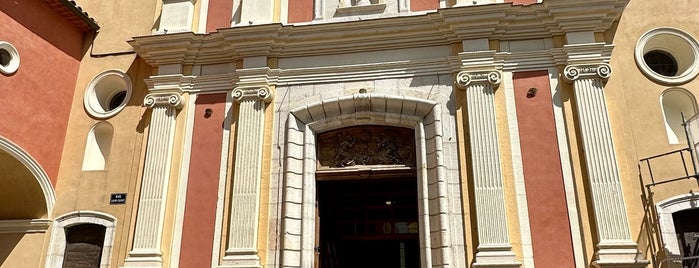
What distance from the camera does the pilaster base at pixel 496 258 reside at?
24.7 feet

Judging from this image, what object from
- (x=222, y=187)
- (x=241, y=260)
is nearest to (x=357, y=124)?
(x=222, y=187)

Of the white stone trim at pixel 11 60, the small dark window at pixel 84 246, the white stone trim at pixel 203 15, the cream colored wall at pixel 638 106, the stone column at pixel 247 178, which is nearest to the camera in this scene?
the cream colored wall at pixel 638 106

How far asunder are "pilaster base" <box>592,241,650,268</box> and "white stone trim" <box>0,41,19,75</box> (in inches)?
371

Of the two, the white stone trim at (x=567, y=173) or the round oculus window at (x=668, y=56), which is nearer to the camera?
the white stone trim at (x=567, y=173)

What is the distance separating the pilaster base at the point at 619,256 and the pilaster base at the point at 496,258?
1.10 m

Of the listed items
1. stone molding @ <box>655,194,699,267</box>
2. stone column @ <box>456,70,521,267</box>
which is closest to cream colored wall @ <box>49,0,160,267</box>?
stone column @ <box>456,70,521,267</box>

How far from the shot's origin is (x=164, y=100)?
31.1ft

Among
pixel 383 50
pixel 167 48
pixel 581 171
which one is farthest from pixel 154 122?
pixel 581 171

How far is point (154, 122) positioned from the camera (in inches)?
371

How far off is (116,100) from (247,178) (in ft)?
11.7

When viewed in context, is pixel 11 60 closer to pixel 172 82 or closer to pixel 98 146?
pixel 98 146

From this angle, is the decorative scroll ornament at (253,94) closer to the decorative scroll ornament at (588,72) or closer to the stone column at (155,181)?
the stone column at (155,181)

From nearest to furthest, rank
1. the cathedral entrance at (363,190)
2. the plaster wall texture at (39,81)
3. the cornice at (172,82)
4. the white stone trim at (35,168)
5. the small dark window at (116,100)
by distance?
the white stone trim at (35,168), the plaster wall texture at (39,81), the cathedral entrance at (363,190), the cornice at (172,82), the small dark window at (116,100)

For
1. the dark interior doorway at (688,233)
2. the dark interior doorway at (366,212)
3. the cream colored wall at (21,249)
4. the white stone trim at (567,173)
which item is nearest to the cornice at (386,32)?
the white stone trim at (567,173)
